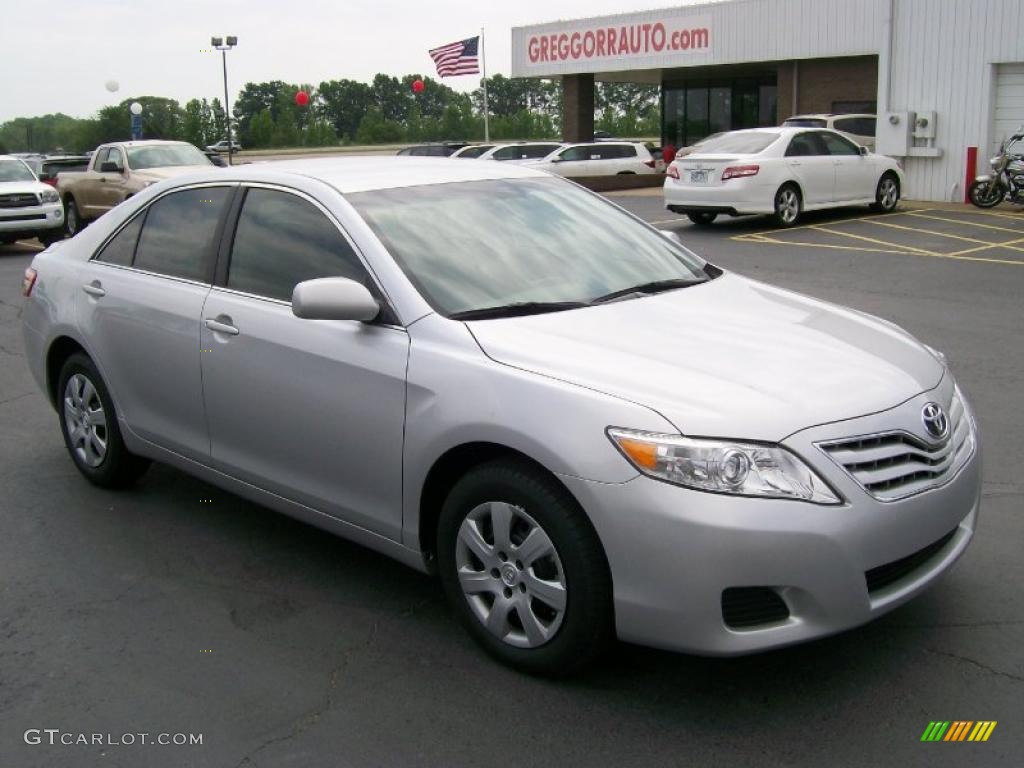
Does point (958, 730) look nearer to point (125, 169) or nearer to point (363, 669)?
point (363, 669)

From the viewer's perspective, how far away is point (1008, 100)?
2048 centimetres

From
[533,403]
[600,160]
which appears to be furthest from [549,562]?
[600,160]

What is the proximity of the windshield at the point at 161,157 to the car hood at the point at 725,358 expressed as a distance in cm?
1827

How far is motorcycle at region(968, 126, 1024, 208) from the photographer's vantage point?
19.5 meters

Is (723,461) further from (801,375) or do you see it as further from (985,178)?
(985,178)

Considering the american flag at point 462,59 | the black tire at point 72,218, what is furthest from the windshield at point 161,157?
the american flag at point 462,59

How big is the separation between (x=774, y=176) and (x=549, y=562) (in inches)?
607

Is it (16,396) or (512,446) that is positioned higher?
(512,446)

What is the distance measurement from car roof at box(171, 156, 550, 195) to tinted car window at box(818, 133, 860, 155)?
14761 mm

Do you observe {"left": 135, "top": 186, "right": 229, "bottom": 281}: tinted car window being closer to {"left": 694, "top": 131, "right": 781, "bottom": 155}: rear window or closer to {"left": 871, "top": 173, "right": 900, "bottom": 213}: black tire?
{"left": 694, "top": 131, "right": 781, "bottom": 155}: rear window

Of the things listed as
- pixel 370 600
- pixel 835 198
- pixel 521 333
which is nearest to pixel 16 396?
pixel 370 600

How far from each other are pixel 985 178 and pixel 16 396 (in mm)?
16887

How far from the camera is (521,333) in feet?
12.8

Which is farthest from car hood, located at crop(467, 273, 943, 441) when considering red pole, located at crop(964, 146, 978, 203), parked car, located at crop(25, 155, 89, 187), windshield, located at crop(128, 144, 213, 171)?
parked car, located at crop(25, 155, 89, 187)
